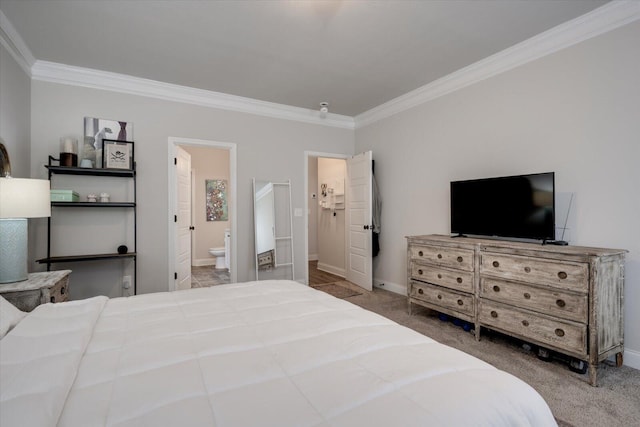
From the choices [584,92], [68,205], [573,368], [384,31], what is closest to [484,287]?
[573,368]

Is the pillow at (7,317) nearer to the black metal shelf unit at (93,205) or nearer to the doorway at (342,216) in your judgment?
the black metal shelf unit at (93,205)

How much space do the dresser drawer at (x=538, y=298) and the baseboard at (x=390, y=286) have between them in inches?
63.0

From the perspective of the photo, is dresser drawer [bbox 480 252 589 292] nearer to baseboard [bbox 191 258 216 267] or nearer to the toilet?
the toilet

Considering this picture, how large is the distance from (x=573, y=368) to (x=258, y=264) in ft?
11.2

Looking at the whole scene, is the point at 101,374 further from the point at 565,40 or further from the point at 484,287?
the point at 565,40

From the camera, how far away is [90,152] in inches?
132

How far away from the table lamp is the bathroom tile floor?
9.30 feet

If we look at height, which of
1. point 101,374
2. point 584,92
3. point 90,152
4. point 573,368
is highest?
point 584,92

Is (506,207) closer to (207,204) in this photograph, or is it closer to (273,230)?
(273,230)

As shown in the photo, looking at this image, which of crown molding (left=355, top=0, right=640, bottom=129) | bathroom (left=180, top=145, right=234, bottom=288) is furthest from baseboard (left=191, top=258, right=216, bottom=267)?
crown molding (left=355, top=0, right=640, bottom=129)

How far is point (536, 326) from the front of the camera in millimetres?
A: 2346

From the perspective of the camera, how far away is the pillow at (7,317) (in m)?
1.32

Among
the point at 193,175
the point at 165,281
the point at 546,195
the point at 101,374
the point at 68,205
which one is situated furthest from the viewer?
the point at 193,175

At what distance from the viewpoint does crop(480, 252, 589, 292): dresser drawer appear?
6.96 feet
